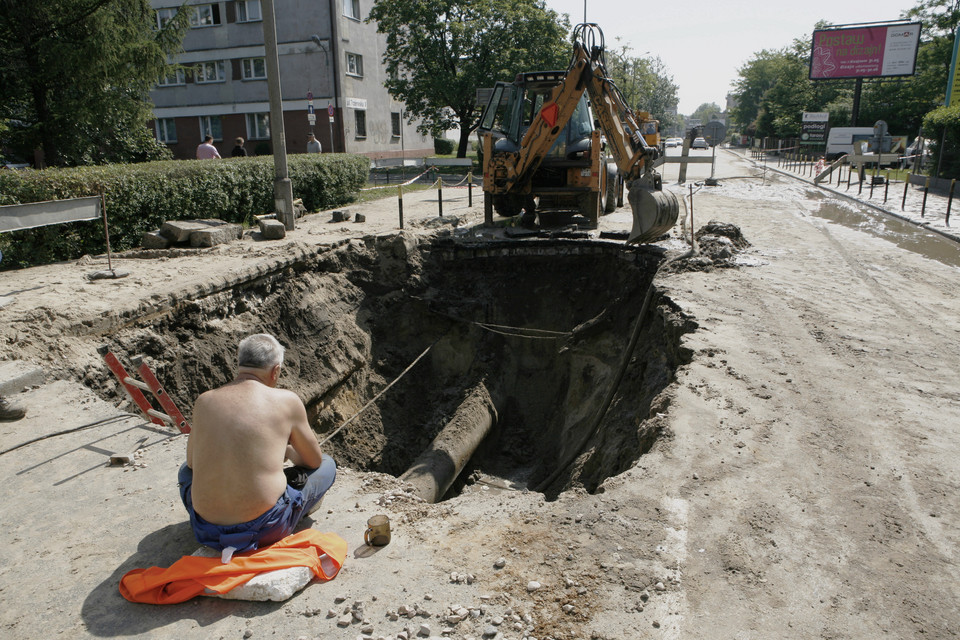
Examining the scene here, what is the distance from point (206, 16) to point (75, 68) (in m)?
21.8

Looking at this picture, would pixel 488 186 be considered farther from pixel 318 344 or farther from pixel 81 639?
pixel 81 639

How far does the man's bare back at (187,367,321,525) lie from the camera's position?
333 cm

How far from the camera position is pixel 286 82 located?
99.7 ft

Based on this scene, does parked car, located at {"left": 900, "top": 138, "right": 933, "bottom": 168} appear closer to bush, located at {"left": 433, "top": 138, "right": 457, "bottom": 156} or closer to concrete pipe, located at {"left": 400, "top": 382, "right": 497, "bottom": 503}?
concrete pipe, located at {"left": 400, "top": 382, "right": 497, "bottom": 503}

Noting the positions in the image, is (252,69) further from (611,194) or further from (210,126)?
→ (611,194)

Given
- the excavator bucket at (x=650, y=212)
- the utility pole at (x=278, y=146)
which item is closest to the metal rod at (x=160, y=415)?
the utility pole at (x=278, y=146)

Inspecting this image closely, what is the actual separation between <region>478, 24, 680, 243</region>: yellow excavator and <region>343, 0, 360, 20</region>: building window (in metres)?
20.4

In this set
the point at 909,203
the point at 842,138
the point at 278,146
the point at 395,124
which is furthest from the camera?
the point at 842,138

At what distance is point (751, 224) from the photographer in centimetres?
1450

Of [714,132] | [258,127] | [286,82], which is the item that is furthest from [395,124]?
[714,132]

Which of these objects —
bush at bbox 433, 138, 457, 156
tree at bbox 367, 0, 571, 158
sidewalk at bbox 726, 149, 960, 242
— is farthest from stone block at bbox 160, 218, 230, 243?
bush at bbox 433, 138, 457, 156

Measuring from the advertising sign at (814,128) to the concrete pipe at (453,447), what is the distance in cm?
4086

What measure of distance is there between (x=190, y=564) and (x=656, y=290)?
270 inches

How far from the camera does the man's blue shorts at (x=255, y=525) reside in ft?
11.0
